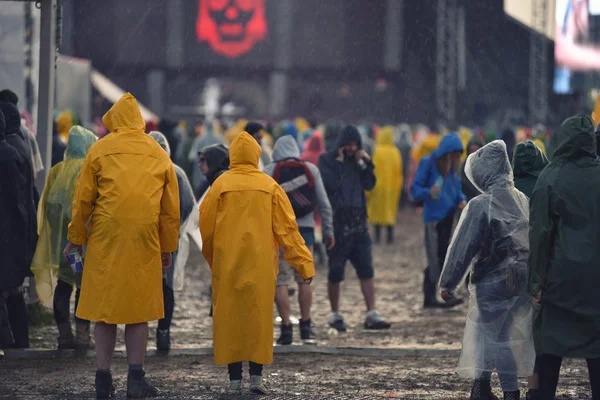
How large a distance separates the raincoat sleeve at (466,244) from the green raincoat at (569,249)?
0.56 m

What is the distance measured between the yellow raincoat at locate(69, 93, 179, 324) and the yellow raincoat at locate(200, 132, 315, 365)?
1.02 ft

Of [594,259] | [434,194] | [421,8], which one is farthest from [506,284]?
[421,8]

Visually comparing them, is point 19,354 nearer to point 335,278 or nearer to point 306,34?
point 335,278

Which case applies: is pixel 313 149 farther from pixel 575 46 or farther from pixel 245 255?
pixel 575 46

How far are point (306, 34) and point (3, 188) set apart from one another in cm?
3900

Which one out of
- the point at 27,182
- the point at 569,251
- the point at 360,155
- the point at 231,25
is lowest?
the point at 569,251

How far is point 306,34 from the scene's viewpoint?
47594 mm

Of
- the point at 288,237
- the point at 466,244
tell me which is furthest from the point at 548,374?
the point at 288,237

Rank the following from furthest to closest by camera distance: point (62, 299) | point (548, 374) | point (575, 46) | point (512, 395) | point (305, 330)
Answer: point (575, 46)
point (305, 330)
point (62, 299)
point (512, 395)
point (548, 374)

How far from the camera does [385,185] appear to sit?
64.9 ft

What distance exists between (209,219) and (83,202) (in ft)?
2.55

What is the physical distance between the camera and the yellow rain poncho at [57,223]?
9320mm

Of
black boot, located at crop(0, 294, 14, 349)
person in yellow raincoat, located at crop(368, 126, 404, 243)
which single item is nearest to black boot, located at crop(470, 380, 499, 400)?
black boot, located at crop(0, 294, 14, 349)

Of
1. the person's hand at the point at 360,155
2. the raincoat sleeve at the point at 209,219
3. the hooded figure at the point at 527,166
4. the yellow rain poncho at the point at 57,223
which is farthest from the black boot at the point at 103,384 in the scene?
the person's hand at the point at 360,155
